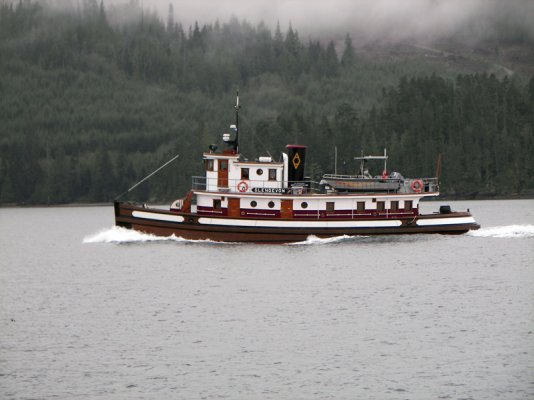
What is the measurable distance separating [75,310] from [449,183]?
11547cm

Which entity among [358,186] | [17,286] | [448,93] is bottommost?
[17,286]

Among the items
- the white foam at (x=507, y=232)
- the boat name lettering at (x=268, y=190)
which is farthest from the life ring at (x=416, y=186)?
the boat name lettering at (x=268, y=190)

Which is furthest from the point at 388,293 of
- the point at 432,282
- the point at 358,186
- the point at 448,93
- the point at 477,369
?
the point at 448,93

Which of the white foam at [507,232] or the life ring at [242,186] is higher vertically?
the life ring at [242,186]

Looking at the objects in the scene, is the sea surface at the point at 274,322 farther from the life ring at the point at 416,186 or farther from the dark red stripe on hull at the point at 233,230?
the life ring at the point at 416,186

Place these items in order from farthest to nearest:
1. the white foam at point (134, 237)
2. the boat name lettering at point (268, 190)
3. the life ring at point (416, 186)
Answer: the life ring at point (416, 186) → the white foam at point (134, 237) → the boat name lettering at point (268, 190)

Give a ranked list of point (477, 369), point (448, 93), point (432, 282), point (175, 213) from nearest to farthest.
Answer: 1. point (477, 369)
2. point (432, 282)
3. point (175, 213)
4. point (448, 93)

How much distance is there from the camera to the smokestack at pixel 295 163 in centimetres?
6062

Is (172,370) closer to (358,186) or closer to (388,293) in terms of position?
(388,293)

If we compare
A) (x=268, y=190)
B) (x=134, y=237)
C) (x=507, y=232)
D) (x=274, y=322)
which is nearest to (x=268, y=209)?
(x=268, y=190)

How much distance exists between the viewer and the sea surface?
2684cm

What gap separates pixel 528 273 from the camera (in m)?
47.8

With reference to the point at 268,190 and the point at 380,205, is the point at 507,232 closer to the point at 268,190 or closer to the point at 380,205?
the point at 380,205

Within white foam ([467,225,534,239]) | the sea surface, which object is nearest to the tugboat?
the sea surface
